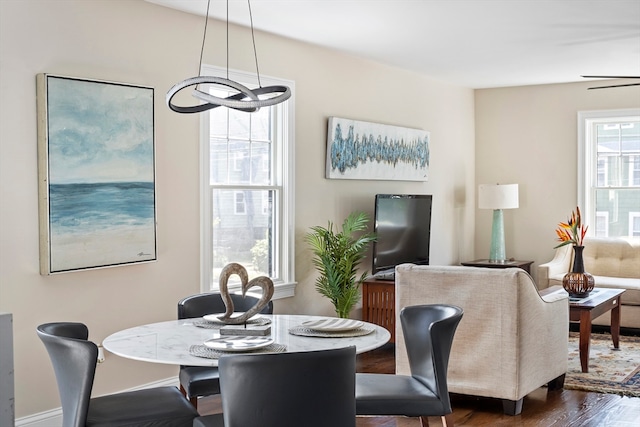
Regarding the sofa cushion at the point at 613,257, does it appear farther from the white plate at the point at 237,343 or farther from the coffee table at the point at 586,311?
the white plate at the point at 237,343

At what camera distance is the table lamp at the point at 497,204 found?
7949 mm

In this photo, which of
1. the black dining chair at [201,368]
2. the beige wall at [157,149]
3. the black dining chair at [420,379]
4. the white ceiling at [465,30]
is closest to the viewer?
the black dining chair at [420,379]

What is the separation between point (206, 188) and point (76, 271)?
114 centimetres

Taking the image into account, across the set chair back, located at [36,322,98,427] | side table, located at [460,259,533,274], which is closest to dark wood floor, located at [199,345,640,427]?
chair back, located at [36,322,98,427]

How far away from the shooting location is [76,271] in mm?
4199

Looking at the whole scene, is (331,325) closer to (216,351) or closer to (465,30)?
(216,351)

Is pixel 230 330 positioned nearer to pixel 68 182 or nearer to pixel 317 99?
pixel 68 182

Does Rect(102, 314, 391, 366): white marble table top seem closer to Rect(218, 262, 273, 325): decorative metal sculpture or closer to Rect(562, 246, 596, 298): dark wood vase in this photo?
Rect(218, 262, 273, 325): decorative metal sculpture

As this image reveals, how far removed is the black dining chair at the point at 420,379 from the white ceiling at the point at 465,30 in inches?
85.7

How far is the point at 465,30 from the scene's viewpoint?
18.0ft

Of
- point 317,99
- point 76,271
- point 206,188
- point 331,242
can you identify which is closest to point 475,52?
point 317,99

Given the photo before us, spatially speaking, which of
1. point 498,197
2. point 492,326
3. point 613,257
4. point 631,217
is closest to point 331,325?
point 492,326

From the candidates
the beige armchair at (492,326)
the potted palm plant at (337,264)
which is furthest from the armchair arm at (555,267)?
the beige armchair at (492,326)

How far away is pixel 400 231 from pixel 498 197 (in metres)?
1.65
